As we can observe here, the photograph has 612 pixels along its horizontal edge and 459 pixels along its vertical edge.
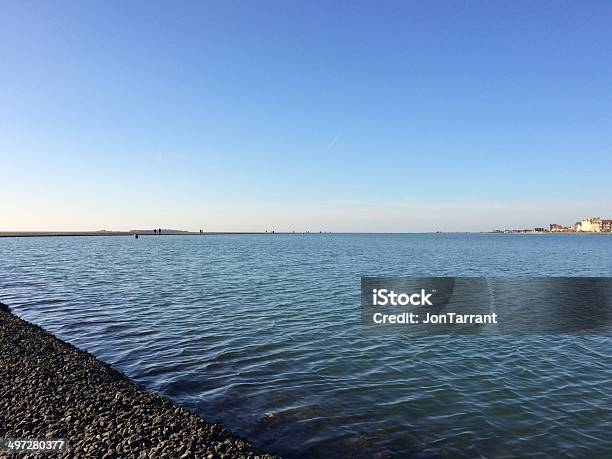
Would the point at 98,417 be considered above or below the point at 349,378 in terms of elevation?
above

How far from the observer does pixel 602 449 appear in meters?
9.92

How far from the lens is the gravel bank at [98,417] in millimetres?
8680

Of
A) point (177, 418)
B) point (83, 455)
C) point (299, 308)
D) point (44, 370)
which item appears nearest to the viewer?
point (83, 455)

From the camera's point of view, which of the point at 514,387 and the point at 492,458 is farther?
the point at 514,387

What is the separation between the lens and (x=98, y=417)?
33.2 feet

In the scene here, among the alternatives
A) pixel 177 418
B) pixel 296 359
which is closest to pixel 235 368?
pixel 296 359

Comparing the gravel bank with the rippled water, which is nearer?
the gravel bank

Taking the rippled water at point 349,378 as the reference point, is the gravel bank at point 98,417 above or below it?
above

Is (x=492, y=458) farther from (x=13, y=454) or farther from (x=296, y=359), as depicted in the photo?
(x=13, y=454)

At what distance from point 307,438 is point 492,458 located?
4.74 m

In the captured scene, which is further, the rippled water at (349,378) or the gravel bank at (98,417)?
the rippled water at (349,378)

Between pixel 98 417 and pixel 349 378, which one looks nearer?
pixel 98 417

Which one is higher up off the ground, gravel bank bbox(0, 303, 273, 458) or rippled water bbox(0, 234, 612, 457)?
gravel bank bbox(0, 303, 273, 458)

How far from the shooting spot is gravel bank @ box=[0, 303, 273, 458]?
28.5 ft
